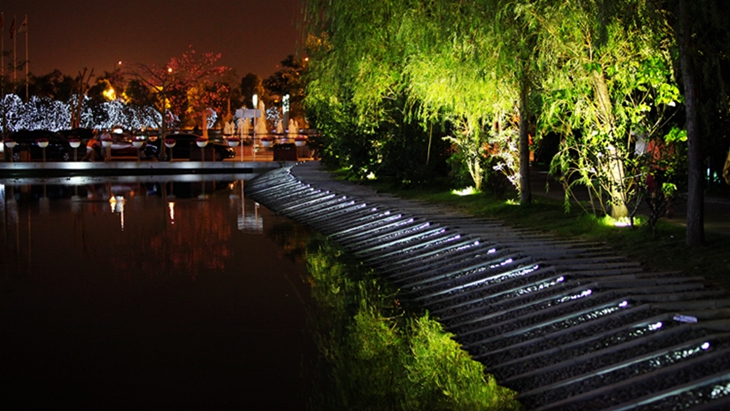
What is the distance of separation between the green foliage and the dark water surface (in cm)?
40

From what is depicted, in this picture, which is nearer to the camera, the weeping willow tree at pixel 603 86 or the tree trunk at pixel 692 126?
the tree trunk at pixel 692 126

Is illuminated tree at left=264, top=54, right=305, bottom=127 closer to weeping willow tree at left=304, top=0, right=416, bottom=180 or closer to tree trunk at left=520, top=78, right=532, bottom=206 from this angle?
weeping willow tree at left=304, top=0, right=416, bottom=180

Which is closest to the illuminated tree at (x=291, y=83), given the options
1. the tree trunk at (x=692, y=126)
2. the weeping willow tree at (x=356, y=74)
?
the weeping willow tree at (x=356, y=74)

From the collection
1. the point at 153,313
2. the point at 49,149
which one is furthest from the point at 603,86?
the point at 49,149

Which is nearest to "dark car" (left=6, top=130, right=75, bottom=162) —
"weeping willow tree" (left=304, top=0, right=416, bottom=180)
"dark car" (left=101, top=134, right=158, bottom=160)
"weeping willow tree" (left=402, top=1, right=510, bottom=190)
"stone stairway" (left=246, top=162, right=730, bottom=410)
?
"dark car" (left=101, top=134, right=158, bottom=160)

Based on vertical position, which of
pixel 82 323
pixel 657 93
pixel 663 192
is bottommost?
pixel 82 323

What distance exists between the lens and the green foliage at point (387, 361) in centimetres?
964

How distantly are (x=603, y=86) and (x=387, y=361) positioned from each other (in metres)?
6.04

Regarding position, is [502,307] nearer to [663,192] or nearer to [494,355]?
[494,355]

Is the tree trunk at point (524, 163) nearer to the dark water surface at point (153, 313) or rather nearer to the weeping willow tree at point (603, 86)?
the weeping willow tree at point (603, 86)

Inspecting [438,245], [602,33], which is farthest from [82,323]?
[602,33]

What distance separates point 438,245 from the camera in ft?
55.1

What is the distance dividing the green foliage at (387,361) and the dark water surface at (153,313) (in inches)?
15.8

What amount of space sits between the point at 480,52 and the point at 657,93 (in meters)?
2.74
